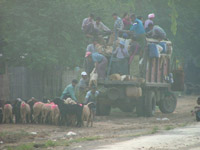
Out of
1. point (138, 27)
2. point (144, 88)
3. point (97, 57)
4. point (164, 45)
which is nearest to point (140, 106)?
point (144, 88)

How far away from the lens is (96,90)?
20.5 metres

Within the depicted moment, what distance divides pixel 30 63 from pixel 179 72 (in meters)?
7.46

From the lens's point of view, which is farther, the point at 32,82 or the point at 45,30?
the point at 32,82

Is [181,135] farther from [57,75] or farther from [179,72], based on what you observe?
[57,75]

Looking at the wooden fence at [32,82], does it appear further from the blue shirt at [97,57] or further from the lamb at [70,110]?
the lamb at [70,110]

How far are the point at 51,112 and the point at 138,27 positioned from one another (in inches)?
230

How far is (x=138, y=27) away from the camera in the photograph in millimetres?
21469

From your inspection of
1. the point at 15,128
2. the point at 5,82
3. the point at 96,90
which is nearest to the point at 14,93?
the point at 5,82

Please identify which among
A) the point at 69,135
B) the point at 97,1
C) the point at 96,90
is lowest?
the point at 69,135

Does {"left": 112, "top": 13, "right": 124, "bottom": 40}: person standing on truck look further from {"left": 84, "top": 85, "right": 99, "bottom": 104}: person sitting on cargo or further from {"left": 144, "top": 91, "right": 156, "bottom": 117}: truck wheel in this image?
{"left": 84, "top": 85, "right": 99, "bottom": 104}: person sitting on cargo

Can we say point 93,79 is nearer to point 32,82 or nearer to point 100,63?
point 100,63

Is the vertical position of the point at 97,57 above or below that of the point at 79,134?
above

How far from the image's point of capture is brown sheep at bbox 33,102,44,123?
1778 centimetres

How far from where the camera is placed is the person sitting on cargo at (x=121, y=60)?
842 inches
